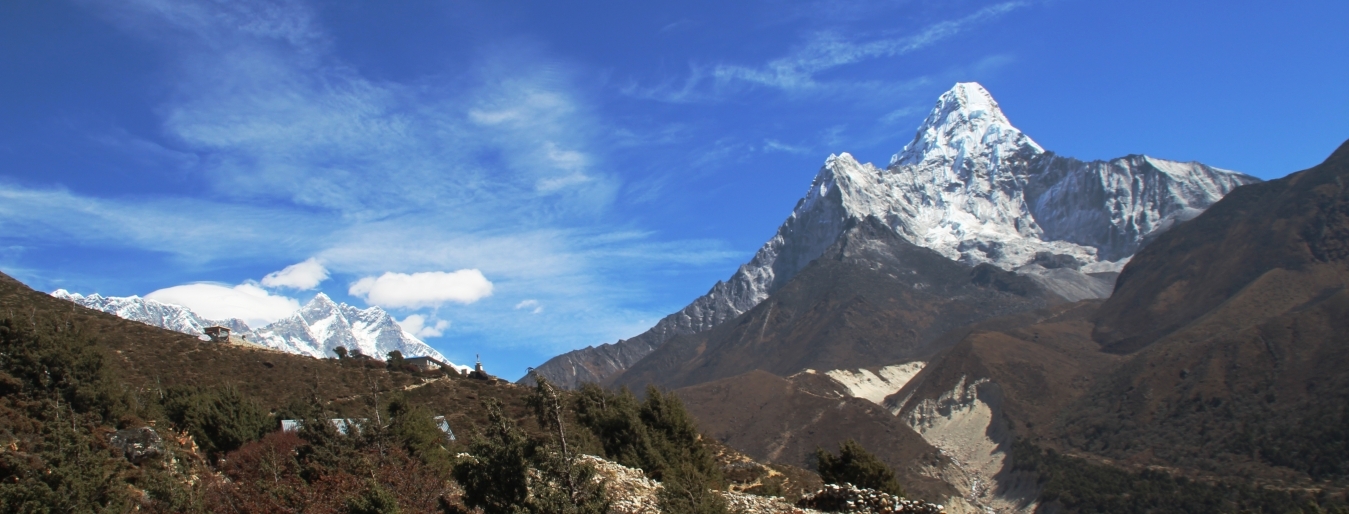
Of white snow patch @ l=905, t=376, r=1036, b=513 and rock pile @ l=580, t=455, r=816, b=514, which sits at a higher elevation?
white snow patch @ l=905, t=376, r=1036, b=513

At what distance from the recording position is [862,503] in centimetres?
3070

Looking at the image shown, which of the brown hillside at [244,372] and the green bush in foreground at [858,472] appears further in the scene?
the brown hillside at [244,372]

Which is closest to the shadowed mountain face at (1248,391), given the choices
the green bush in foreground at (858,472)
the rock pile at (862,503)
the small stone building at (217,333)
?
the green bush in foreground at (858,472)

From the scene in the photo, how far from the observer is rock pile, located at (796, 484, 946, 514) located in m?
28.7

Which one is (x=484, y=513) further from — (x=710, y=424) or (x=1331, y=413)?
(x=710, y=424)

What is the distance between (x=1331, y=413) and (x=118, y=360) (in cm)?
12352

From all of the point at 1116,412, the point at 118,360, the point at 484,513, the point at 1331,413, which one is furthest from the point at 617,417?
the point at 1116,412

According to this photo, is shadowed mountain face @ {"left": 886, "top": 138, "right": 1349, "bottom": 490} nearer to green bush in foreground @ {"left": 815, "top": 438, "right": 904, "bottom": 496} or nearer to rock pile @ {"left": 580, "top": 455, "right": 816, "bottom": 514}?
green bush in foreground @ {"left": 815, "top": 438, "right": 904, "bottom": 496}

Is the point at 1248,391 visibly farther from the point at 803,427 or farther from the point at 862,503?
the point at 862,503

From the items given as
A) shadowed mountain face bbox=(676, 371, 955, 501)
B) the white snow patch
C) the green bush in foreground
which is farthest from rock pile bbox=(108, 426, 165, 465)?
the white snow patch

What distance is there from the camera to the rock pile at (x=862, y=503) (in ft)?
94.3

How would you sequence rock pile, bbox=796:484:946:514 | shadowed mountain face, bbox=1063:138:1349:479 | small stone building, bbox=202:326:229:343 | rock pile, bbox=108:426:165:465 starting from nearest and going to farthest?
rock pile, bbox=796:484:946:514, rock pile, bbox=108:426:165:465, small stone building, bbox=202:326:229:343, shadowed mountain face, bbox=1063:138:1349:479

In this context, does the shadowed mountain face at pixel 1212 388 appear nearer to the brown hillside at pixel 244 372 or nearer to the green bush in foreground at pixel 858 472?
the green bush in foreground at pixel 858 472

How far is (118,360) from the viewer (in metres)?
62.6
